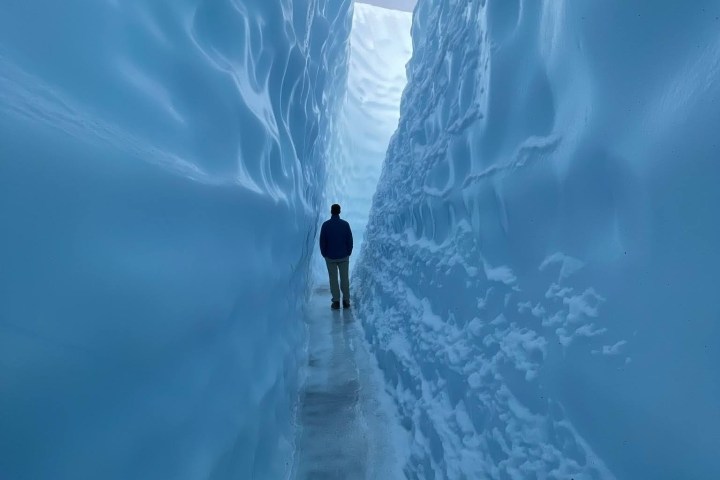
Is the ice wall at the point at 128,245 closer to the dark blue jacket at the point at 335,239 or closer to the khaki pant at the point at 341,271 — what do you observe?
the dark blue jacket at the point at 335,239

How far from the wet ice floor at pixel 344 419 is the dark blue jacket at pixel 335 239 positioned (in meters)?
1.18

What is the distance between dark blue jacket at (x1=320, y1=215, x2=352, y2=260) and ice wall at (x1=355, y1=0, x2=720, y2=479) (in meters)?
2.53

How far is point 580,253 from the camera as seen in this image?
1020 millimetres

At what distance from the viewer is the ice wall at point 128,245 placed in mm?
660

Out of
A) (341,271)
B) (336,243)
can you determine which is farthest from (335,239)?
(341,271)

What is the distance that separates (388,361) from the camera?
2816mm

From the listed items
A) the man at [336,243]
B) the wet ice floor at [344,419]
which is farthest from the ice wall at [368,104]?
the wet ice floor at [344,419]

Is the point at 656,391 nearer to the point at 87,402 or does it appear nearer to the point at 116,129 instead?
the point at 87,402

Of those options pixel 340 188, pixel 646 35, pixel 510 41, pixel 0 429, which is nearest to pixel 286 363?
pixel 0 429

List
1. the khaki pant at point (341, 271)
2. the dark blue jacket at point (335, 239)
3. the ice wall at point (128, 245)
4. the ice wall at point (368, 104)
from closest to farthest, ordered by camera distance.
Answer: the ice wall at point (128, 245) → the dark blue jacket at point (335, 239) → the khaki pant at point (341, 271) → the ice wall at point (368, 104)

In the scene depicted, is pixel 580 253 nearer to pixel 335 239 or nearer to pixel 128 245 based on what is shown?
pixel 128 245

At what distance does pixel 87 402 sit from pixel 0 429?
16 cm

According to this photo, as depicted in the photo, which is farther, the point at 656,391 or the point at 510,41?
the point at 510,41

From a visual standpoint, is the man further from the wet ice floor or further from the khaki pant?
the wet ice floor
